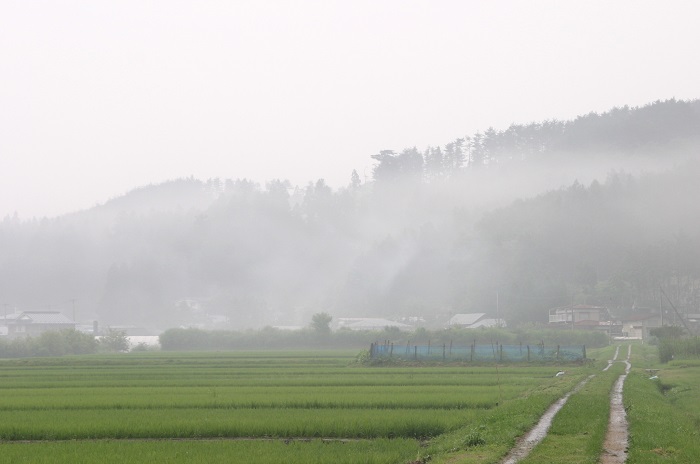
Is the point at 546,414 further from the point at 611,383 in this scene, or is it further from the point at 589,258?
the point at 589,258

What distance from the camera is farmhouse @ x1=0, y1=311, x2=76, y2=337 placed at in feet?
513

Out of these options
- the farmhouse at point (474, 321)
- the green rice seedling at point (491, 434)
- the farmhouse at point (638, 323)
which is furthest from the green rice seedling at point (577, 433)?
the farmhouse at point (474, 321)

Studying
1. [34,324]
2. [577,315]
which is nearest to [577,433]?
[577,315]

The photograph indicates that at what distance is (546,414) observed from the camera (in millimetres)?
28094

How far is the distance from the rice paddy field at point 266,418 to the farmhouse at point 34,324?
383 ft

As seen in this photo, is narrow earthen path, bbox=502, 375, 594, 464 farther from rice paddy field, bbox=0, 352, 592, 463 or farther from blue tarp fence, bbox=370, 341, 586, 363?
blue tarp fence, bbox=370, 341, 586, 363

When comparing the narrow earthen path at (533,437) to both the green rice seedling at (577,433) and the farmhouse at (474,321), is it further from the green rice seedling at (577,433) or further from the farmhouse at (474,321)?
the farmhouse at (474,321)

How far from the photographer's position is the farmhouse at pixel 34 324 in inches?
6152

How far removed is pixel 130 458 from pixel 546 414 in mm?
13682

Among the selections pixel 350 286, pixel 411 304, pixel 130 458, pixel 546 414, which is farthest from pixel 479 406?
pixel 350 286

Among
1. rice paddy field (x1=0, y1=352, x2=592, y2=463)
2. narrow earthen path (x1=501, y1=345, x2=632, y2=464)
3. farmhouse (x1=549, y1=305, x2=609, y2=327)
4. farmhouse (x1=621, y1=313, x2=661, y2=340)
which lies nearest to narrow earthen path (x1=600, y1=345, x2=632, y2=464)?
narrow earthen path (x1=501, y1=345, x2=632, y2=464)

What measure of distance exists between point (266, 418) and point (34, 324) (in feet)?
460

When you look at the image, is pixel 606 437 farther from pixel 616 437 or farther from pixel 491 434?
pixel 491 434

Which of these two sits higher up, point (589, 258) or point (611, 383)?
point (589, 258)
